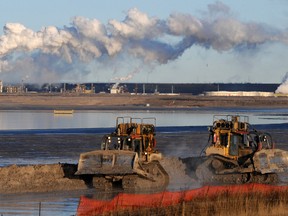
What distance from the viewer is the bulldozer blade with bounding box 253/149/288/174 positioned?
37.3 meters

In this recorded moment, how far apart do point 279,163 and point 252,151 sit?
1247 mm

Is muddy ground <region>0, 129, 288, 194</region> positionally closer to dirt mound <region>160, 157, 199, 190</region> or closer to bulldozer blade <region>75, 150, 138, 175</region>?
dirt mound <region>160, 157, 199, 190</region>

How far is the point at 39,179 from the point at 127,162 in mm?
5879

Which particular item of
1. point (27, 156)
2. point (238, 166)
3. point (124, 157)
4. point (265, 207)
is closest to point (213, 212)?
point (265, 207)

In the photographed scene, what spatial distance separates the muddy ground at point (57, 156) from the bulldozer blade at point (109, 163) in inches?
97.7

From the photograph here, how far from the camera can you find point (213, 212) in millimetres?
27281

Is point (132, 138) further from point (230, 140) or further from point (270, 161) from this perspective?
point (270, 161)

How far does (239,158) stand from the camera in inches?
1508

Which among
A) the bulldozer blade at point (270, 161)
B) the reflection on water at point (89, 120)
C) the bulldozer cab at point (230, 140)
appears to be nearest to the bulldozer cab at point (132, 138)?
the bulldozer cab at point (230, 140)

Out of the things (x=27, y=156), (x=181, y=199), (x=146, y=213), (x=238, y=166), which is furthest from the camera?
(x=27, y=156)

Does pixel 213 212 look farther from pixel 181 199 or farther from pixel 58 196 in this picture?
pixel 58 196

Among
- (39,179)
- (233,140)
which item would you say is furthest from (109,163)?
(233,140)

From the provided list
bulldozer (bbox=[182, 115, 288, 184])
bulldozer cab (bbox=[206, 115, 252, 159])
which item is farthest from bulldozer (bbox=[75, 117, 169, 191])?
bulldozer cab (bbox=[206, 115, 252, 159])

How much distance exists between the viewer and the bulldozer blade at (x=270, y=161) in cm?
3728
